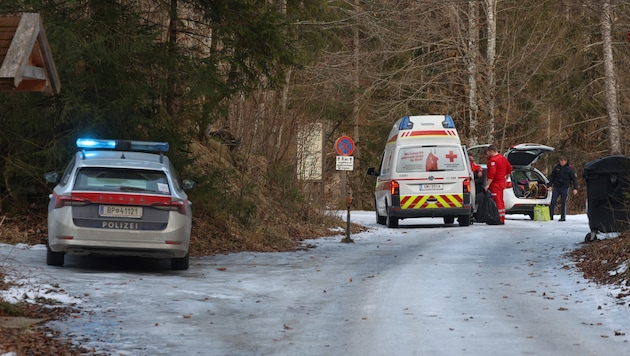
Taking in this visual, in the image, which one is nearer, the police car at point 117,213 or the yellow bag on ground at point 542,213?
the police car at point 117,213

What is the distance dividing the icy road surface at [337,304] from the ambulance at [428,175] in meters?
7.65

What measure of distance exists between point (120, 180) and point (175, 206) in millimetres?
819

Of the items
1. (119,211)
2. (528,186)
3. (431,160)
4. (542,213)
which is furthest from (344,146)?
(119,211)

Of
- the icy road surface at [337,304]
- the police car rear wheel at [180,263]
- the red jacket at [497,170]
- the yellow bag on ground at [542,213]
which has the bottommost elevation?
the icy road surface at [337,304]

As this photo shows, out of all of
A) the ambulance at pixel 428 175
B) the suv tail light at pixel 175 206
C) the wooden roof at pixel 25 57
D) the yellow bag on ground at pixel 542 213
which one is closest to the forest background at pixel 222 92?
the ambulance at pixel 428 175

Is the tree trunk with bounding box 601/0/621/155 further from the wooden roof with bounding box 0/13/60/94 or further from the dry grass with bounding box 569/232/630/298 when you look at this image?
the wooden roof with bounding box 0/13/60/94

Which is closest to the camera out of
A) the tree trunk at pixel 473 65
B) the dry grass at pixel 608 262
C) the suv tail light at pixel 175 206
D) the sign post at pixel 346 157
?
the dry grass at pixel 608 262

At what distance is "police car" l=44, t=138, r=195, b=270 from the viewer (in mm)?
14938

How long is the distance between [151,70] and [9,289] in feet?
25.9

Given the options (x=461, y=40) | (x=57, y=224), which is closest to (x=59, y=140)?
(x=57, y=224)

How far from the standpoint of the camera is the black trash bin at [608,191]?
61.8 ft

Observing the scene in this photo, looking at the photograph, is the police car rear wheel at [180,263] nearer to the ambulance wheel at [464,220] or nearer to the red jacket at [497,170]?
the ambulance wheel at [464,220]

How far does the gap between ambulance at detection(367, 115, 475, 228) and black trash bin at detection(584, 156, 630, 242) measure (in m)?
8.12

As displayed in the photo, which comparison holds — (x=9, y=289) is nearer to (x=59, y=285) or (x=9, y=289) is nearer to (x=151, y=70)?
(x=59, y=285)
